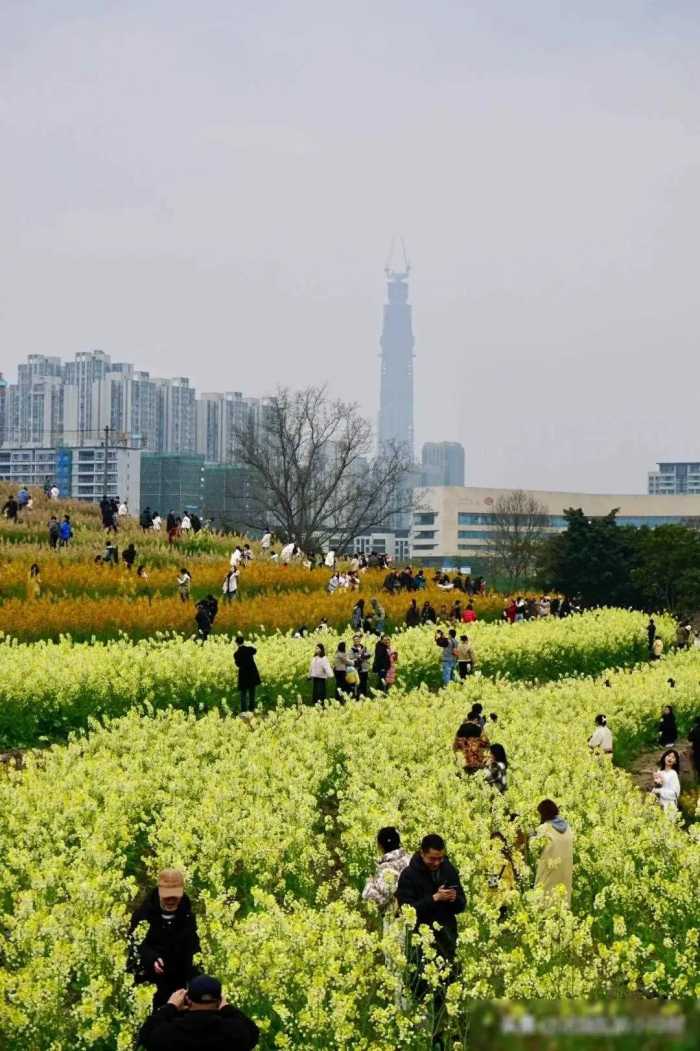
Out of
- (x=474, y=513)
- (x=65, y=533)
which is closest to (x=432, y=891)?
(x=65, y=533)

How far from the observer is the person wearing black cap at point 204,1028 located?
249 inches

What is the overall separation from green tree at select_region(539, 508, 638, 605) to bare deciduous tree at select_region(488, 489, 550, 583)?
54.2 ft

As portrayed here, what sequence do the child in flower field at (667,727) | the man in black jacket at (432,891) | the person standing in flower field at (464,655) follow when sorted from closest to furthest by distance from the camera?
the man in black jacket at (432,891) < the child in flower field at (667,727) < the person standing in flower field at (464,655)

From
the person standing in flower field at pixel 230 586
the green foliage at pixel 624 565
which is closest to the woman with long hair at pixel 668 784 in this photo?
the person standing in flower field at pixel 230 586

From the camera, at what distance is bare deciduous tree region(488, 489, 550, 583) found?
10111cm

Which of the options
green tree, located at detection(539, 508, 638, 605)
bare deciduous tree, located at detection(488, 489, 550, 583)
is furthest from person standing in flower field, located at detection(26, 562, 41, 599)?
bare deciduous tree, located at detection(488, 489, 550, 583)

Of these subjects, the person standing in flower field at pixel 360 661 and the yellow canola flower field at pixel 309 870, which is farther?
the person standing in flower field at pixel 360 661

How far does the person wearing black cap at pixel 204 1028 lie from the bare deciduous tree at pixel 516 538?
8444cm

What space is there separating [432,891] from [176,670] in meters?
18.1

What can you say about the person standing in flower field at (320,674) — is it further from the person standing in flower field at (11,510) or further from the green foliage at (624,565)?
the green foliage at (624,565)

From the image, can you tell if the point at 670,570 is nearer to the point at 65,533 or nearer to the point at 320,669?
the point at 65,533

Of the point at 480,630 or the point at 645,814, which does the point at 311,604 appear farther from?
the point at 645,814

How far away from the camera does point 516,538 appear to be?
109m

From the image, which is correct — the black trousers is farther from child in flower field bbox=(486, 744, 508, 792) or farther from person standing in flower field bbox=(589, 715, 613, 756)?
child in flower field bbox=(486, 744, 508, 792)
